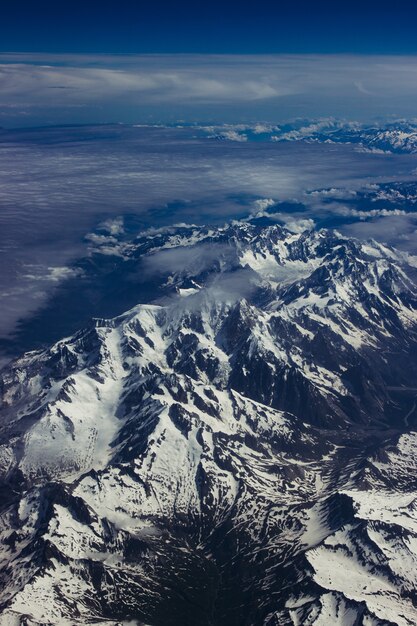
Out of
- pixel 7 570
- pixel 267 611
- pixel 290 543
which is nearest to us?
pixel 267 611

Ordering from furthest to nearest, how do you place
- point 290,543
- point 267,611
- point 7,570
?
point 290,543 < point 7,570 < point 267,611

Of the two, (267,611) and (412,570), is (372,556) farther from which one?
(267,611)

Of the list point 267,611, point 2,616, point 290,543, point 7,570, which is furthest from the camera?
point 290,543

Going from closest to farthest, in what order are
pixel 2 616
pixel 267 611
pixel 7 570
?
pixel 2 616, pixel 267 611, pixel 7 570

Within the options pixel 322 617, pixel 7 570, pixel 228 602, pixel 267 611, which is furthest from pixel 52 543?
pixel 322 617

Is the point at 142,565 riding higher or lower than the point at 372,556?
lower

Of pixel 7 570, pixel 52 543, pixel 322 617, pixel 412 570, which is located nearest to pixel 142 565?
pixel 52 543

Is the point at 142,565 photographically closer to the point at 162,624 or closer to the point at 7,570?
the point at 162,624

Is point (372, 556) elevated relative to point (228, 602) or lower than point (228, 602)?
elevated

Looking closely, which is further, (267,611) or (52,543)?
(52,543)
